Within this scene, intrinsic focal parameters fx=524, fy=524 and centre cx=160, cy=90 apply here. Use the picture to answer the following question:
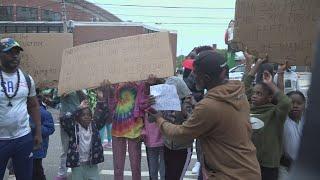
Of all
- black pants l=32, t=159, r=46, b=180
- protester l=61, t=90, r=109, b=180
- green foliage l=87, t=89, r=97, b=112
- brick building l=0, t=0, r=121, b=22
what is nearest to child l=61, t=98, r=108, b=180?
protester l=61, t=90, r=109, b=180

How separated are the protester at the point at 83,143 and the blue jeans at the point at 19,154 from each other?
79 centimetres

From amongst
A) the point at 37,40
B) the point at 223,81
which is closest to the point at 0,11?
the point at 37,40

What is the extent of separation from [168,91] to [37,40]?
1.72m

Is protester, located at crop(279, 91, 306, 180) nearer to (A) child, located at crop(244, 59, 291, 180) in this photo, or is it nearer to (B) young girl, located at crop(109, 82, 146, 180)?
(A) child, located at crop(244, 59, 291, 180)

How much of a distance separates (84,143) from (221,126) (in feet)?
9.29

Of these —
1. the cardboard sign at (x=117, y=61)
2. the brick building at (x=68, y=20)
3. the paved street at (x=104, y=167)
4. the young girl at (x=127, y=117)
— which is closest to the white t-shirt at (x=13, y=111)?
the cardboard sign at (x=117, y=61)

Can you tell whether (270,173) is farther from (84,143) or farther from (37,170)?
(37,170)

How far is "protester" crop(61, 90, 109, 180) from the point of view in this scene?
5.64 m

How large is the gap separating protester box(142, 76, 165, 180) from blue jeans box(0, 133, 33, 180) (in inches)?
51.2

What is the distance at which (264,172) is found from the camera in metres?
4.30

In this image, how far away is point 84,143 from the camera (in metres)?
5.67

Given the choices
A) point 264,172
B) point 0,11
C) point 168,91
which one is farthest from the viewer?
point 0,11

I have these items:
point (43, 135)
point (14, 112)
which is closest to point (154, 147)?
point (43, 135)

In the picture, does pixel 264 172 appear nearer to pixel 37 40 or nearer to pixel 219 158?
pixel 219 158
